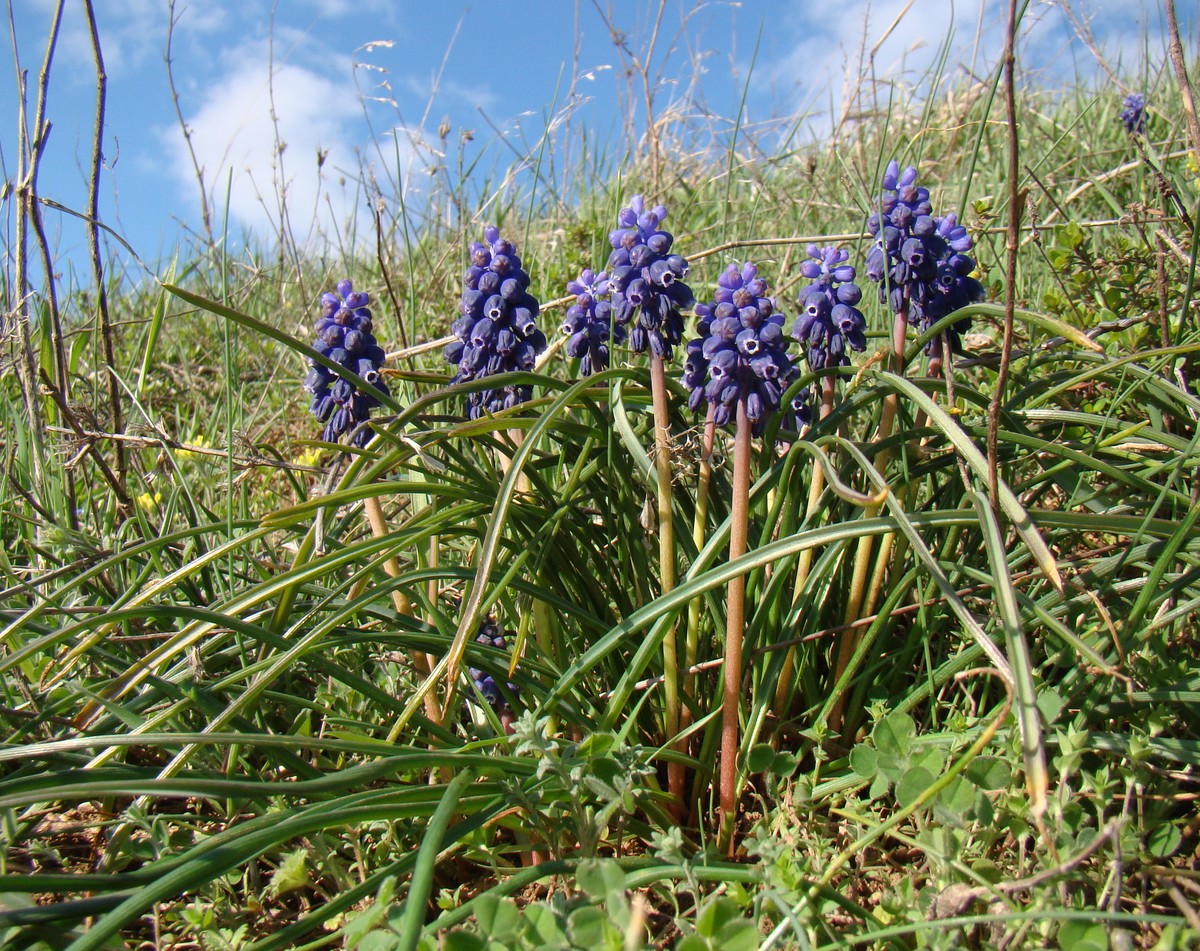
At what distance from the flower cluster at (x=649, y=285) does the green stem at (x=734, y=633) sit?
30 centimetres

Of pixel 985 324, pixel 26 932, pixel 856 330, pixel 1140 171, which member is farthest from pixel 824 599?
pixel 1140 171

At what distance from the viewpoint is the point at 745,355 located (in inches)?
78.5

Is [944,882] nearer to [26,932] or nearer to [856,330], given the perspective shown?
[856,330]

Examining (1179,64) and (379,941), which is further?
(1179,64)

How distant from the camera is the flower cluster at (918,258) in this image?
7.40 feet

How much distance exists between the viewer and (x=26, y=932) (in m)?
1.39

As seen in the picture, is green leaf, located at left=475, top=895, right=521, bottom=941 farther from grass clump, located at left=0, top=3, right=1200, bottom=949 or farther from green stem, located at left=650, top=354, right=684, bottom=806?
green stem, located at left=650, top=354, right=684, bottom=806

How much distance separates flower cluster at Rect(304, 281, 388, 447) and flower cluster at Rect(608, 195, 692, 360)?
740 millimetres

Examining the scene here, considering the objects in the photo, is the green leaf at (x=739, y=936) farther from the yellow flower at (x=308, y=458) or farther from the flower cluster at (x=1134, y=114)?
the flower cluster at (x=1134, y=114)

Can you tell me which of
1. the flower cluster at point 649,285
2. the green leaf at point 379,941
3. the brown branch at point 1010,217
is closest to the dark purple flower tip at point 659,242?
the flower cluster at point 649,285

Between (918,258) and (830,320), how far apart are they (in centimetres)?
26

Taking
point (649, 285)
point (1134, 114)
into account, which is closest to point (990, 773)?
point (649, 285)

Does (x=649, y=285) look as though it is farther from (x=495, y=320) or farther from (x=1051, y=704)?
(x=1051, y=704)

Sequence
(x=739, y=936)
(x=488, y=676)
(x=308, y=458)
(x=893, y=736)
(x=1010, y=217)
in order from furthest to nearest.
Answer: (x=308, y=458)
(x=488, y=676)
(x=893, y=736)
(x=1010, y=217)
(x=739, y=936)
